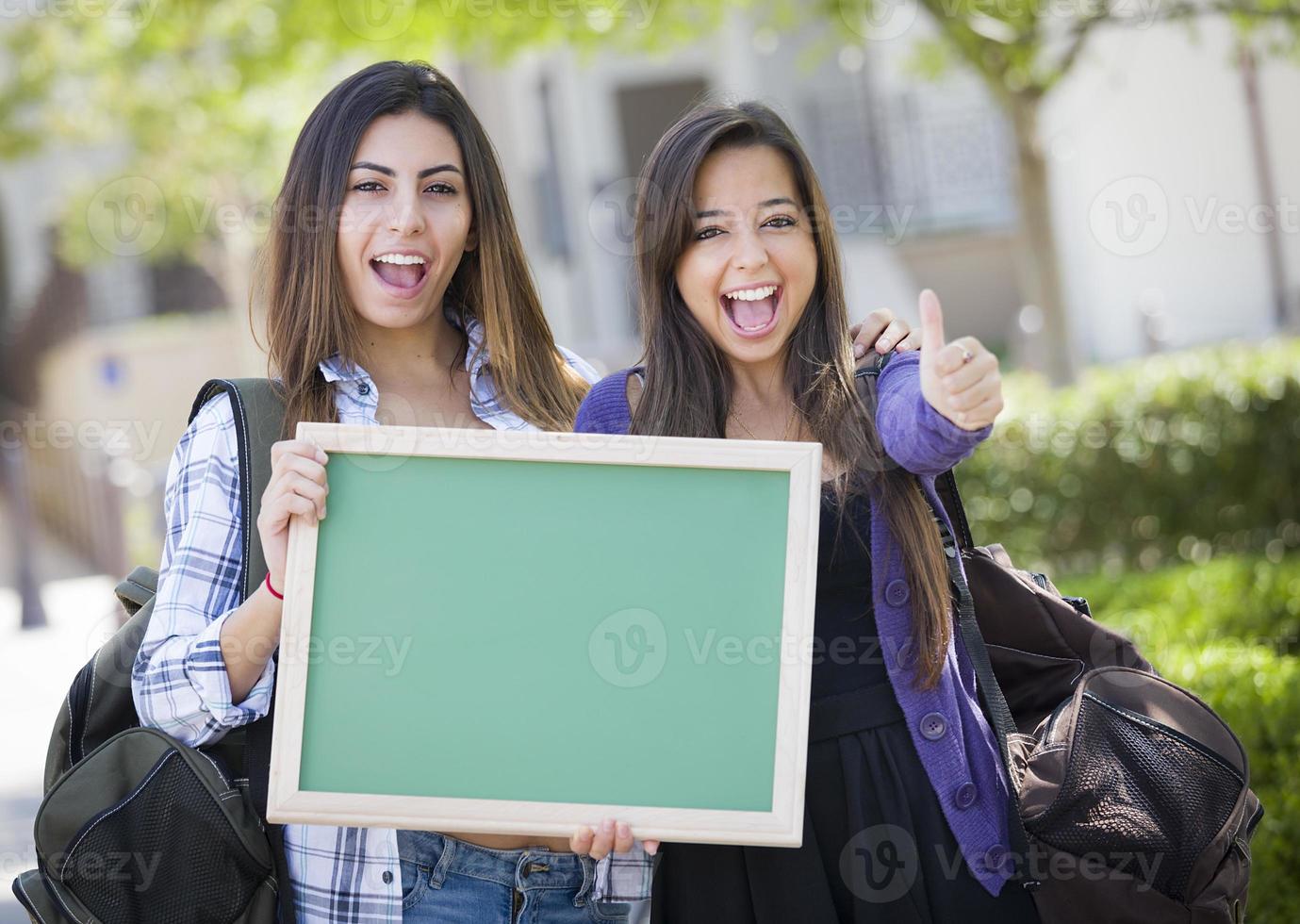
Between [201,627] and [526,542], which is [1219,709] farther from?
[201,627]

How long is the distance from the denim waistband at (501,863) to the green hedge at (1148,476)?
5.29m

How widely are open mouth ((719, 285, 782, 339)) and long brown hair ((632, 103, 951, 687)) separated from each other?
127 millimetres

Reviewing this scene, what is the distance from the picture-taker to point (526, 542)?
7.93 feet

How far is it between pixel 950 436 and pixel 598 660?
69 centimetres

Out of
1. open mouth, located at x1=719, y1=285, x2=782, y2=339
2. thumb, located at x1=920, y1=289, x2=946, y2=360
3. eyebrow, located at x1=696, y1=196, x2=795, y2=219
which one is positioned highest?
eyebrow, located at x1=696, y1=196, x2=795, y2=219

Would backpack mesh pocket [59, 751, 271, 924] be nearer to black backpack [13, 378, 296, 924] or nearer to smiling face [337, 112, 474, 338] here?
black backpack [13, 378, 296, 924]

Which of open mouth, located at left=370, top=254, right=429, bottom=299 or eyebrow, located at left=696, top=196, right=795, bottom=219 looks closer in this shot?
eyebrow, located at left=696, top=196, right=795, bottom=219

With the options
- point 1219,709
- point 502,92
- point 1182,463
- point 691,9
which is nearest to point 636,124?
point 502,92

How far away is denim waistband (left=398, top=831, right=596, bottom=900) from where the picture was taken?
101 inches

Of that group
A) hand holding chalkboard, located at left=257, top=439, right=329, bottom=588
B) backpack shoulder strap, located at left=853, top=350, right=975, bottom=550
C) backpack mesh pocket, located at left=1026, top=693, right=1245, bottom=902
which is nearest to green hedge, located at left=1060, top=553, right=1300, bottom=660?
backpack shoulder strap, located at left=853, top=350, right=975, bottom=550

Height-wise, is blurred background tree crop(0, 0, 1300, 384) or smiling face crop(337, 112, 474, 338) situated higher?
blurred background tree crop(0, 0, 1300, 384)

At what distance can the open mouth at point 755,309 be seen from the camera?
8.50 feet

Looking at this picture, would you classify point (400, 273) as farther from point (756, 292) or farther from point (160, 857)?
point (160, 857)

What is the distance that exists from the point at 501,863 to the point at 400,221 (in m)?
1.24
